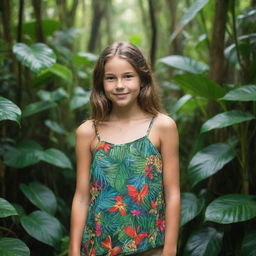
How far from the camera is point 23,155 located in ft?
7.63

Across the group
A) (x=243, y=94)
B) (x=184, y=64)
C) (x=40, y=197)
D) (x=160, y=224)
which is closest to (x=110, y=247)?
(x=160, y=224)

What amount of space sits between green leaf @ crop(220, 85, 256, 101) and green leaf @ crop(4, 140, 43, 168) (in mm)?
1092

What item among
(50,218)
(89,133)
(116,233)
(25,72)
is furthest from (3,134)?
(116,233)

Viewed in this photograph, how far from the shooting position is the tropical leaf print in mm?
1421

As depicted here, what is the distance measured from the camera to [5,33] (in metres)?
2.79

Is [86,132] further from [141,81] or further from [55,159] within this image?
[55,159]

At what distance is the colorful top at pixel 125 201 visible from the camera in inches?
55.9

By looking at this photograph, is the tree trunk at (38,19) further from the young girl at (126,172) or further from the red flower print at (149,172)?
the red flower print at (149,172)

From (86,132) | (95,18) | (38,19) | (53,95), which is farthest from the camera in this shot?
(95,18)

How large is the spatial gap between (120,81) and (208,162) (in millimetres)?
831

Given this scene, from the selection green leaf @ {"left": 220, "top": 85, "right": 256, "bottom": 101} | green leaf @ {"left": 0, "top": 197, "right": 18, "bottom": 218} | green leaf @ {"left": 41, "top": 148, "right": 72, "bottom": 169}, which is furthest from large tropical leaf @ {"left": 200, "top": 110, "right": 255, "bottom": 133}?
green leaf @ {"left": 0, "top": 197, "right": 18, "bottom": 218}

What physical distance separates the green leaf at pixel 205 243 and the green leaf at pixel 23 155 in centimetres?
93

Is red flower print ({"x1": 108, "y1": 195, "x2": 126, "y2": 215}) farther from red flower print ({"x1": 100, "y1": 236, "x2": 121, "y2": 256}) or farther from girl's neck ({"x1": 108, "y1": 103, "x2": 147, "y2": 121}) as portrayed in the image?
girl's neck ({"x1": 108, "y1": 103, "x2": 147, "y2": 121})

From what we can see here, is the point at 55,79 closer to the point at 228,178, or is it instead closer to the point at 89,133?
the point at 228,178
